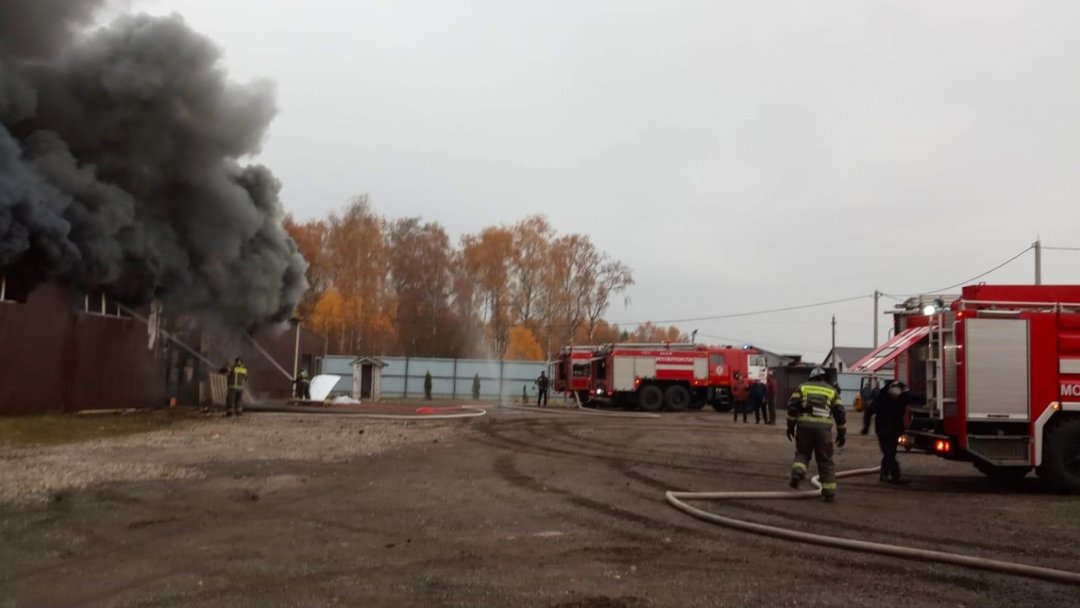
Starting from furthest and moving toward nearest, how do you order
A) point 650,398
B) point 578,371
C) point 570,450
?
1. point 578,371
2. point 650,398
3. point 570,450

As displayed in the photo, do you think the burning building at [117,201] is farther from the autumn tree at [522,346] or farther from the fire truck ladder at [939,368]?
the autumn tree at [522,346]

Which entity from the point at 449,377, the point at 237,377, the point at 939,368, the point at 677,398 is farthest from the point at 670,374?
the point at 939,368

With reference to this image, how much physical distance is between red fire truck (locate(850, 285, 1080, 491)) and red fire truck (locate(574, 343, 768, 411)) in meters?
21.6

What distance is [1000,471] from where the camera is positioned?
437 inches

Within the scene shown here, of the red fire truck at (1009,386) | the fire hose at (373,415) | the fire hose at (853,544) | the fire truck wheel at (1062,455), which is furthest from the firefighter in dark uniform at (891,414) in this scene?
the fire hose at (373,415)

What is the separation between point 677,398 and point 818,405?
2311 cm

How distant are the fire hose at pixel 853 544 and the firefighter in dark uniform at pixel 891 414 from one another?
2.30m

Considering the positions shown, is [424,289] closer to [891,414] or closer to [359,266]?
[359,266]

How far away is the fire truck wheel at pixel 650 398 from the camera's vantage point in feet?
Result: 104

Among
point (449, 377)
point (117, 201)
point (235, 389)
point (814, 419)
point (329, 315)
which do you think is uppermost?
point (117, 201)

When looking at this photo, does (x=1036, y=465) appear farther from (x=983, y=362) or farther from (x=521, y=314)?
(x=521, y=314)

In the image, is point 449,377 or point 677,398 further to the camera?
point 449,377

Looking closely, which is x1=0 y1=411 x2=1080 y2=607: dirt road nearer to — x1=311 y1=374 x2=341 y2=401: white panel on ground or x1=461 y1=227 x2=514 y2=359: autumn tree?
x1=311 y1=374 x2=341 y2=401: white panel on ground

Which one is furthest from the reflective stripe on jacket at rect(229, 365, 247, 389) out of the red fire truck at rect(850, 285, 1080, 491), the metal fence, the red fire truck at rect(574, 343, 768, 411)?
the metal fence
